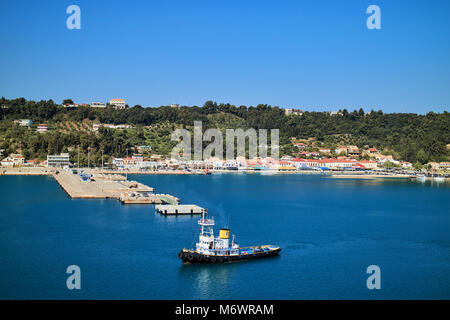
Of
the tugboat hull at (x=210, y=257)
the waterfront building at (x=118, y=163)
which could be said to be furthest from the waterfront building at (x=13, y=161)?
the tugboat hull at (x=210, y=257)

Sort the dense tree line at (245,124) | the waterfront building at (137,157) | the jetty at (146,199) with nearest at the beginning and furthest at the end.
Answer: the jetty at (146,199) → the waterfront building at (137,157) → the dense tree line at (245,124)

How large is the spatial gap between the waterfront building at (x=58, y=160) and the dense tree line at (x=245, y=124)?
76.8 inches

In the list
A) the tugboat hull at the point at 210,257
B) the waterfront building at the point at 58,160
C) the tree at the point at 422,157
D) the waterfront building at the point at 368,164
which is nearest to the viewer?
the tugboat hull at the point at 210,257

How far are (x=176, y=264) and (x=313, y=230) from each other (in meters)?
7.07

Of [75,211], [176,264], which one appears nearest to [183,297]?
[176,264]

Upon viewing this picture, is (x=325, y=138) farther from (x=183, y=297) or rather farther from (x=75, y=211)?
(x=183, y=297)

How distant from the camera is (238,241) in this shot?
650 inches

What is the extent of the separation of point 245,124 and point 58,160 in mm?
31860

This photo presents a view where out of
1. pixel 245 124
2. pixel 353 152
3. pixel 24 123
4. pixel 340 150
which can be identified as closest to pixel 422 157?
pixel 353 152

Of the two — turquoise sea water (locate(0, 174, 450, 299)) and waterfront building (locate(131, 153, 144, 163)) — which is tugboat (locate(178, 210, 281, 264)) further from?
waterfront building (locate(131, 153, 144, 163))

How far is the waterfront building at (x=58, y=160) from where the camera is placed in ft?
163

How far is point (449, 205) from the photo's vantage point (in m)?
27.6

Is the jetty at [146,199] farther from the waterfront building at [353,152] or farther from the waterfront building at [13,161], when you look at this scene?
the waterfront building at [353,152]

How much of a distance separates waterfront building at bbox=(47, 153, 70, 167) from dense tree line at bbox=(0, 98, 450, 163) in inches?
76.8
